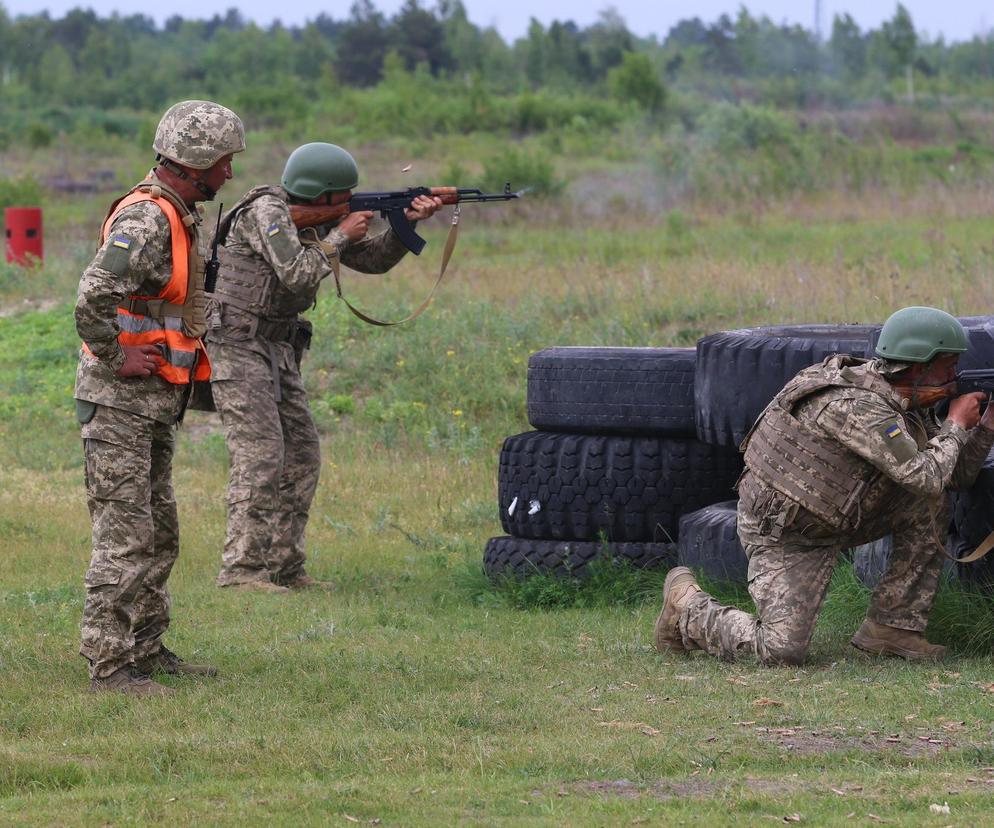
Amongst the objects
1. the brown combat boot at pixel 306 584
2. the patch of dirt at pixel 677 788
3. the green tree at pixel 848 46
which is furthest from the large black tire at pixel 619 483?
the green tree at pixel 848 46

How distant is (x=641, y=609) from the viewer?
740 centimetres

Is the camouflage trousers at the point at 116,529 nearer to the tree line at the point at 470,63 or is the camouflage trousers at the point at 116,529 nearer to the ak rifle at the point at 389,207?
the ak rifle at the point at 389,207

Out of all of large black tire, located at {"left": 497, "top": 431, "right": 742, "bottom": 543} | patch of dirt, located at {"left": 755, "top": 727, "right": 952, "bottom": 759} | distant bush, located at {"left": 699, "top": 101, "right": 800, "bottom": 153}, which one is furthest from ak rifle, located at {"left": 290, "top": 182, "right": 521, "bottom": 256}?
distant bush, located at {"left": 699, "top": 101, "right": 800, "bottom": 153}

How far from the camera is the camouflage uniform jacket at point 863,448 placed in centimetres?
575

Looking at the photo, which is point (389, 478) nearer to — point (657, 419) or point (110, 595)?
point (657, 419)

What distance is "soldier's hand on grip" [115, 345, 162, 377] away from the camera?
5.63m

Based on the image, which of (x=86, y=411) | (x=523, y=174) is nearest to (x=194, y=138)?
(x=86, y=411)

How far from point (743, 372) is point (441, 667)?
2.01 m

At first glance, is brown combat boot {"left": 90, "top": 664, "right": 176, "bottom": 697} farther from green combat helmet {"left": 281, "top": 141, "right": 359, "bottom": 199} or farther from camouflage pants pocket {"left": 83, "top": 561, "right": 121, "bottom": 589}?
green combat helmet {"left": 281, "top": 141, "right": 359, "bottom": 199}

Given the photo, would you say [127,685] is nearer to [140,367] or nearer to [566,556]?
[140,367]

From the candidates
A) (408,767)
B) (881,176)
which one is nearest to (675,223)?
(881,176)

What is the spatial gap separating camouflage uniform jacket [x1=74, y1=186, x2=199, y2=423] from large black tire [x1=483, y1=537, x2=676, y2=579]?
2529 mm

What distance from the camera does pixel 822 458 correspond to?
596cm

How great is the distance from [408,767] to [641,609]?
2.78 meters
